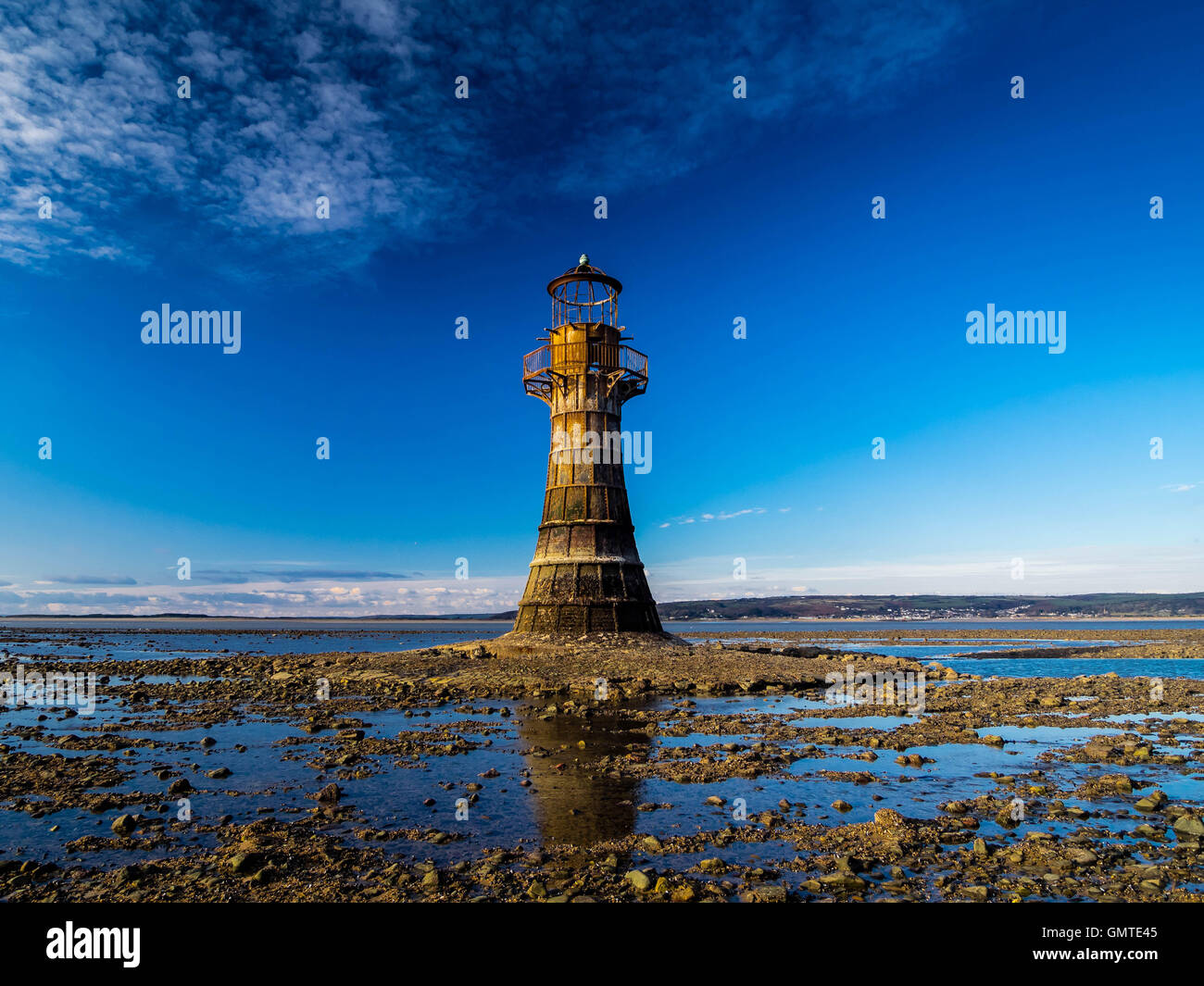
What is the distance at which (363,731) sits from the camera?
53.8ft

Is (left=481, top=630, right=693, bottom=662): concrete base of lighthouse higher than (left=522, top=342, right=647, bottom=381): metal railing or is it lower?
lower

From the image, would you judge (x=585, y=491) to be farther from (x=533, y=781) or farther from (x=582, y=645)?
(x=533, y=781)

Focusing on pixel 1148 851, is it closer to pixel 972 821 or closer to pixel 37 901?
pixel 972 821

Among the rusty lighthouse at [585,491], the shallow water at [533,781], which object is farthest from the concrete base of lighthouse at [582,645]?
the shallow water at [533,781]

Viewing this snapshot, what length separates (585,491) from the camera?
3538 cm

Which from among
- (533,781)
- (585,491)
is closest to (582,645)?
(585,491)

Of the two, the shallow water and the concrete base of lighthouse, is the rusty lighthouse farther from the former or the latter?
the shallow water

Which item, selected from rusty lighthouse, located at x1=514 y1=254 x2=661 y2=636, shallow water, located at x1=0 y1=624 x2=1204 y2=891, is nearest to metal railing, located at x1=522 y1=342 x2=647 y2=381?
rusty lighthouse, located at x1=514 y1=254 x2=661 y2=636

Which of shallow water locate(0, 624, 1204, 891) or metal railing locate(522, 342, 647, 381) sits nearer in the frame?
shallow water locate(0, 624, 1204, 891)

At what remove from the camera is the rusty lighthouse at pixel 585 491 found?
3359cm

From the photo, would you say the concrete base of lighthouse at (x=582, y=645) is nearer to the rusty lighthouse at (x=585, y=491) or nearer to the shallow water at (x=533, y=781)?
the rusty lighthouse at (x=585, y=491)

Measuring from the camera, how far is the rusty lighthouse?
3359cm

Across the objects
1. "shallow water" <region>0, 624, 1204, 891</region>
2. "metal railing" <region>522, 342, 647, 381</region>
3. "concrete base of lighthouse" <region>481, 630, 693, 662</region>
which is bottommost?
"concrete base of lighthouse" <region>481, 630, 693, 662</region>
